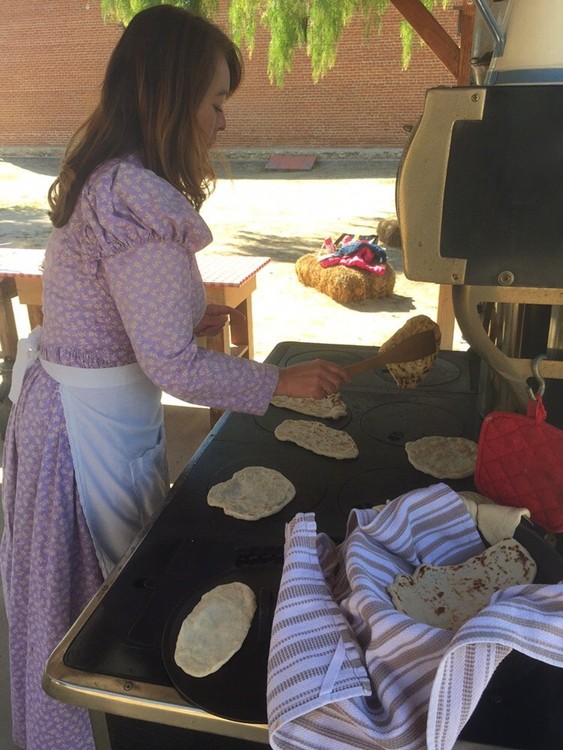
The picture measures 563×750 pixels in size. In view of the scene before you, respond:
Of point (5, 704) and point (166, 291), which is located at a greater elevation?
point (166, 291)

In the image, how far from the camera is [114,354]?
54.9 inches

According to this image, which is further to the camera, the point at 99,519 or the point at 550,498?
the point at 99,519

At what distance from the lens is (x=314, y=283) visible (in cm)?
640

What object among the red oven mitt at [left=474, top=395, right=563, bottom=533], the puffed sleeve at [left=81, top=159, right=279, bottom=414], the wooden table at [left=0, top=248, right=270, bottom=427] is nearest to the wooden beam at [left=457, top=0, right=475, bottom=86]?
the wooden table at [left=0, top=248, right=270, bottom=427]

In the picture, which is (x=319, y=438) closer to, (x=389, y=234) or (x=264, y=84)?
(x=389, y=234)

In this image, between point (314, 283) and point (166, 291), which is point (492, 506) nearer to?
point (166, 291)

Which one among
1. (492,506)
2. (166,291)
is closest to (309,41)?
(166,291)

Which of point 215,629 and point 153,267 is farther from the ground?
point 153,267

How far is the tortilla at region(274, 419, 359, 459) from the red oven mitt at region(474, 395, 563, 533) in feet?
1.64

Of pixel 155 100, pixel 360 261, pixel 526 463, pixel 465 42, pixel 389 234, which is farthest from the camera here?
pixel 389 234

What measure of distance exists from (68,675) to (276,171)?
14.0 metres

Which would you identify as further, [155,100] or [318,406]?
[318,406]

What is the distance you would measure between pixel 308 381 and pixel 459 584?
1.94 feet

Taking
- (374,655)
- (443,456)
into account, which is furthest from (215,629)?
(443,456)
